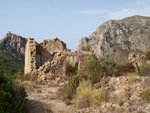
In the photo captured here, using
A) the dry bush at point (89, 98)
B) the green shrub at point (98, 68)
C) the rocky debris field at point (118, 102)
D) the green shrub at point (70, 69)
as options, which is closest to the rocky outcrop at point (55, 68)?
the green shrub at point (70, 69)

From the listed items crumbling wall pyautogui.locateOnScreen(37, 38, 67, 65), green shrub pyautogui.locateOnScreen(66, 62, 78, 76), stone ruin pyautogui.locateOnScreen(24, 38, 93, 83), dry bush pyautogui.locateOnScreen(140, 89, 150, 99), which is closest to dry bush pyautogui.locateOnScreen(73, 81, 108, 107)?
dry bush pyautogui.locateOnScreen(140, 89, 150, 99)

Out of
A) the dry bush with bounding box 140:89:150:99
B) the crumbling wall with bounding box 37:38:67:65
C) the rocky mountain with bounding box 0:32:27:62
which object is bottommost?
the dry bush with bounding box 140:89:150:99

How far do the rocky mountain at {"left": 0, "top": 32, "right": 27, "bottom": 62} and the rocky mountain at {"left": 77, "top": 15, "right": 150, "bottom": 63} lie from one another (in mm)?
18357

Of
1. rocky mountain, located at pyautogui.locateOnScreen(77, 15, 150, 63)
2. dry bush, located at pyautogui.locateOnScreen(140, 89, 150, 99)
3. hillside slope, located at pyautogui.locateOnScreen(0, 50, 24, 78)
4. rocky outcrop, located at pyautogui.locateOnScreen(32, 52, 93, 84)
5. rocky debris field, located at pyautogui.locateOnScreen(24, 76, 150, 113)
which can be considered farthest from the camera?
rocky mountain, located at pyautogui.locateOnScreen(77, 15, 150, 63)

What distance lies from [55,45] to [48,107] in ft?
41.1

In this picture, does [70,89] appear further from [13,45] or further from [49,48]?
[13,45]

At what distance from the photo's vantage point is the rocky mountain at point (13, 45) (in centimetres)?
4538

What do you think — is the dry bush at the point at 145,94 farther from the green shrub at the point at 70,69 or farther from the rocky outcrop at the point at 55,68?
the green shrub at the point at 70,69

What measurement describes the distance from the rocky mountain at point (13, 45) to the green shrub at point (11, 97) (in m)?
39.8

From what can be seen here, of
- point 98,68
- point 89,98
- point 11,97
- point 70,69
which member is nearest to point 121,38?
point 70,69

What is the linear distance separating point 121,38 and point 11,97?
57962 millimetres

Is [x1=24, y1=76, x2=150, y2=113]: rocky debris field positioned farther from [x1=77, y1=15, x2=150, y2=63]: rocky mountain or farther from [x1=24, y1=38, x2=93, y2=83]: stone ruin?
[x1=77, y1=15, x2=150, y2=63]: rocky mountain

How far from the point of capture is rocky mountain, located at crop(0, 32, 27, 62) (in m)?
45.4

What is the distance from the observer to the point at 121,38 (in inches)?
2394
